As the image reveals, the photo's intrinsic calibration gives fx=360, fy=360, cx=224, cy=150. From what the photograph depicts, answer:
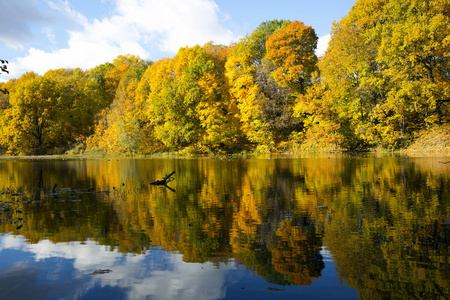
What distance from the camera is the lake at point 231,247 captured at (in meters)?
4.83

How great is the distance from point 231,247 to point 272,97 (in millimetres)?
41905

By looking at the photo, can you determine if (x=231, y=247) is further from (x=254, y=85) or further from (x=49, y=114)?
(x=49, y=114)

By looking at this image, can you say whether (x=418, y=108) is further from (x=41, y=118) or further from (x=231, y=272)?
(x=41, y=118)

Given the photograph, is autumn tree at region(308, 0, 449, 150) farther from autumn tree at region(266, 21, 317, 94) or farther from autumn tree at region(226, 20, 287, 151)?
autumn tree at region(226, 20, 287, 151)

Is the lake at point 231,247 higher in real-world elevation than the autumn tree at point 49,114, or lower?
lower

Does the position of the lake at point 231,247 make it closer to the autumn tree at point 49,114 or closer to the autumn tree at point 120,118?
the autumn tree at point 120,118

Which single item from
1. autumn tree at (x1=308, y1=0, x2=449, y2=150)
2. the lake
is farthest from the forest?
the lake

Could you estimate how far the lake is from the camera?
4.83 m

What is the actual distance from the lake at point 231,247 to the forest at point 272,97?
938 inches

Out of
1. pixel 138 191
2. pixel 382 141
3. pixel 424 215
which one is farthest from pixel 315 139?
pixel 424 215

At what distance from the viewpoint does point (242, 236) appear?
722 centimetres

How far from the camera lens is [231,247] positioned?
651 cm

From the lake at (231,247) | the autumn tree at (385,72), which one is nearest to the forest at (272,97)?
the autumn tree at (385,72)

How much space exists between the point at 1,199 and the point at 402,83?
111 ft
